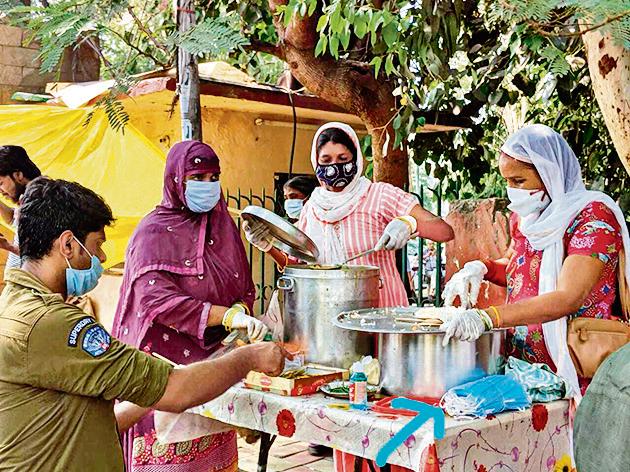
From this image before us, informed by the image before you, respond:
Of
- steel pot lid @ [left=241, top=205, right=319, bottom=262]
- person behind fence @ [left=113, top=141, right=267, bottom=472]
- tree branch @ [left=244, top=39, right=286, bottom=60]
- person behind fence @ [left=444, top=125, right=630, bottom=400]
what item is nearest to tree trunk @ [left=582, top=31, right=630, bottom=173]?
person behind fence @ [left=444, top=125, right=630, bottom=400]

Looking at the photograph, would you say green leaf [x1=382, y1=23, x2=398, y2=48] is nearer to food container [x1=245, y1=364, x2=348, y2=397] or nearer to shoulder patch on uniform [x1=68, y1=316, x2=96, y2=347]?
food container [x1=245, y1=364, x2=348, y2=397]

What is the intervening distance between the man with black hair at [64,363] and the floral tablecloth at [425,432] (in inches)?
17.2

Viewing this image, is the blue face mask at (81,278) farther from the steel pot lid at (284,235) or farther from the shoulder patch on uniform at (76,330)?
the steel pot lid at (284,235)

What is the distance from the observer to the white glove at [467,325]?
240 centimetres

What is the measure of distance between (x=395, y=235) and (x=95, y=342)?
1.51 metres

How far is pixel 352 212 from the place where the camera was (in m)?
3.43

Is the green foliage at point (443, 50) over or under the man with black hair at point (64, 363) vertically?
over

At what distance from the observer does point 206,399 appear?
218cm

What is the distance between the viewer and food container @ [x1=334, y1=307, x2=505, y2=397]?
8.06 ft

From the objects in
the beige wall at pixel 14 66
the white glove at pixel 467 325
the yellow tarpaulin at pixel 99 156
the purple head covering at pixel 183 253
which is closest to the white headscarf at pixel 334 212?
the purple head covering at pixel 183 253

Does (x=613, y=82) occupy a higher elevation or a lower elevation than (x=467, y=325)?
higher

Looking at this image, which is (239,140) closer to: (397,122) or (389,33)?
(397,122)

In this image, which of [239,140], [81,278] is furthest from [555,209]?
[239,140]

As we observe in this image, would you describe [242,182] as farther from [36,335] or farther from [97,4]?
[36,335]
